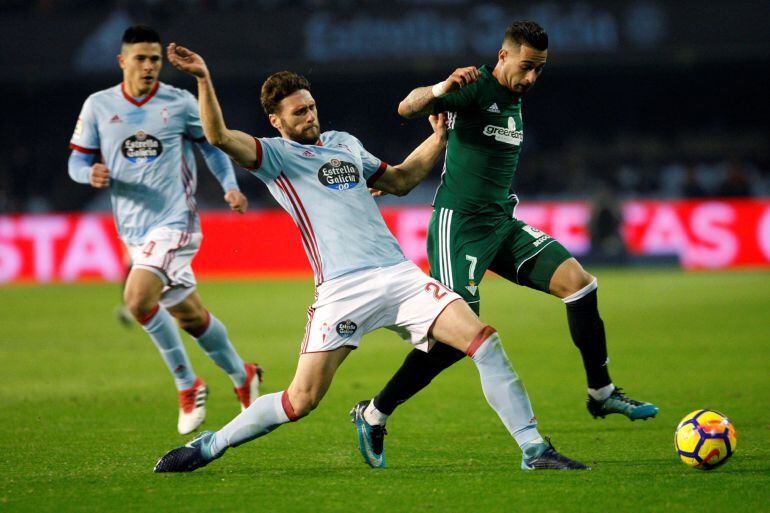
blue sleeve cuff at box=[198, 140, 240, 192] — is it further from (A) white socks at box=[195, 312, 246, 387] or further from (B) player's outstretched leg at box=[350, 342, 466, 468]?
(B) player's outstretched leg at box=[350, 342, 466, 468]

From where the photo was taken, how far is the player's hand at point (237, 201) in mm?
6883

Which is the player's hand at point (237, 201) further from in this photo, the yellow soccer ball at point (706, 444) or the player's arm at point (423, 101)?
the yellow soccer ball at point (706, 444)

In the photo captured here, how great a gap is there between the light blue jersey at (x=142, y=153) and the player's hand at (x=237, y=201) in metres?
0.51

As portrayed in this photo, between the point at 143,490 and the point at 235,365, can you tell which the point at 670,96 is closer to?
the point at 235,365

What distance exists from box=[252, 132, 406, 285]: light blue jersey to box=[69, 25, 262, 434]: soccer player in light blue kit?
1878mm

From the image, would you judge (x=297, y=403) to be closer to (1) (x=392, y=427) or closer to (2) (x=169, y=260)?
(1) (x=392, y=427)

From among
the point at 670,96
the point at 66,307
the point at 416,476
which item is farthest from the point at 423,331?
the point at 670,96

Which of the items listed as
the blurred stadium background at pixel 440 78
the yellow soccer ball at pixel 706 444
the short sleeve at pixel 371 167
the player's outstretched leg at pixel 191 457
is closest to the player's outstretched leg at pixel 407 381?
the player's outstretched leg at pixel 191 457

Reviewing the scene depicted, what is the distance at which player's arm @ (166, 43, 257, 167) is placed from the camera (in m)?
5.24

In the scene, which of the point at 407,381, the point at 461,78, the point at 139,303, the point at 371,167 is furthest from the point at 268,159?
the point at 139,303

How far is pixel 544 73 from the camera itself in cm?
2816

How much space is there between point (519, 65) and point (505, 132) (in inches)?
16.8

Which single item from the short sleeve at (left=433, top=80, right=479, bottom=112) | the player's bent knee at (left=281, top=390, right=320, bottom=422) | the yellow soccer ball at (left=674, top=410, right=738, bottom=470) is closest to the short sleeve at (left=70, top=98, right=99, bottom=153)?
the short sleeve at (left=433, top=80, right=479, bottom=112)

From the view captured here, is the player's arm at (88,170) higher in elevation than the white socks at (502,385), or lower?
higher
